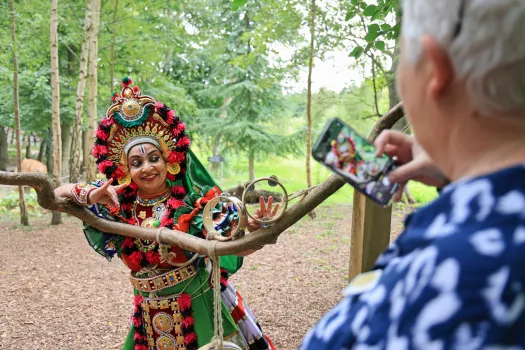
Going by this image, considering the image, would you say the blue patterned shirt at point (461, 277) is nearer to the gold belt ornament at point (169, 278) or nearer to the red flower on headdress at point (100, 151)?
the gold belt ornament at point (169, 278)

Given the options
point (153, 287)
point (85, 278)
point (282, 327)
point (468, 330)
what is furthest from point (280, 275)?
point (468, 330)

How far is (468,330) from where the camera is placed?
521 millimetres

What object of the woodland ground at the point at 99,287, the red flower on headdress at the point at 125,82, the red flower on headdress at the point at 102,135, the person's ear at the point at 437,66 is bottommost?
the woodland ground at the point at 99,287

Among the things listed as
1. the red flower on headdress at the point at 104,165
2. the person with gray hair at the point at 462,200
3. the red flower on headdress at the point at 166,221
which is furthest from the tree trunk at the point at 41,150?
the person with gray hair at the point at 462,200

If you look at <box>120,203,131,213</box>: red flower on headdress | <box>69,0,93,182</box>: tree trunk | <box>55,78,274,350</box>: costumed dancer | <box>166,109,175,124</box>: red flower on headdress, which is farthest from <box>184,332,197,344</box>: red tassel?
<box>69,0,93,182</box>: tree trunk

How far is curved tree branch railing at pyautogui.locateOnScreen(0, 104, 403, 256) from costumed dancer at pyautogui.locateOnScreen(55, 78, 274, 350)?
5.6 inches

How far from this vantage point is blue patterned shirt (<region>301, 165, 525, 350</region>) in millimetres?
518

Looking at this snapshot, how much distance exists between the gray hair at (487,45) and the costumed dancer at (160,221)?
78.4 inches

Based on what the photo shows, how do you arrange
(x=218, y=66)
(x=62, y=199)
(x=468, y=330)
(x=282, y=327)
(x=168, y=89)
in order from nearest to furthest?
(x=468, y=330)
(x=62, y=199)
(x=282, y=327)
(x=168, y=89)
(x=218, y=66)

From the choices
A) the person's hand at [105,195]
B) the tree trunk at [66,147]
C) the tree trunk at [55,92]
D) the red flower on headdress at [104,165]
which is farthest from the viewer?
the tree trunk at [66,147]

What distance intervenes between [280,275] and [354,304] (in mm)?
5668

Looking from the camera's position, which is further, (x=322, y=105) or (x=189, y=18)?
(x=189, y=18)

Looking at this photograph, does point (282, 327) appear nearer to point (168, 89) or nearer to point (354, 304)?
point (354, 304)

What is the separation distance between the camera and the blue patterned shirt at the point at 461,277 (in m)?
0.52
